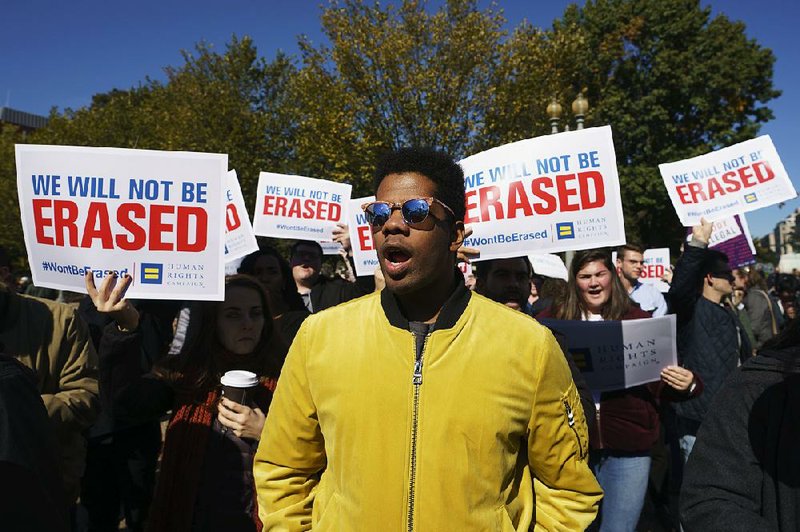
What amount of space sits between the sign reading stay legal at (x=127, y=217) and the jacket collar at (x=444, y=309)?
1.55 m

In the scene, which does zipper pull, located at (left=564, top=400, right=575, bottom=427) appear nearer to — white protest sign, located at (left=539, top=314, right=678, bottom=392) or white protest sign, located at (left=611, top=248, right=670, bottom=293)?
white protest sign, located at (left=539, top=314, right=678, bottom=392)

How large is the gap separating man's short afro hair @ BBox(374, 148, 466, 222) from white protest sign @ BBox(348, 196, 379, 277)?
3.01 metres

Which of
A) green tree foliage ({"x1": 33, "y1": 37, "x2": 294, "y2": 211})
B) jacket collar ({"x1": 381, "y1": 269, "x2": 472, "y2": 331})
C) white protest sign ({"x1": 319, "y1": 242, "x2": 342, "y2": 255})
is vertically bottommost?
jacket collar ({"x1": 381, "y1": 269, "x2": 472, "y2": 331})

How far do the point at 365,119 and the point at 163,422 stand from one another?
1224 cm

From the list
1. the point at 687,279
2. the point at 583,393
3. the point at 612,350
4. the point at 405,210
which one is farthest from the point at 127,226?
the point at 687,279

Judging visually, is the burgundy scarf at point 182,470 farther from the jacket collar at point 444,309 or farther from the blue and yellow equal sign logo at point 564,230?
the blue and yellow equal sign logo at point 564,230

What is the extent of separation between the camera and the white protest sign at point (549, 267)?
7.17 meters

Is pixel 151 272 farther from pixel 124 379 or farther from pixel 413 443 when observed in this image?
pixel 413 443

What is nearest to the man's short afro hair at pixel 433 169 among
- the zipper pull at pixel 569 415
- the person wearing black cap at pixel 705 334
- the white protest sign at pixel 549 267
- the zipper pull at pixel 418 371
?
the zipper pull at pixel 418 371

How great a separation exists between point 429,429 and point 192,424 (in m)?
1.38

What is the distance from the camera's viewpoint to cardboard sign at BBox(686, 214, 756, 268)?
6.09 m

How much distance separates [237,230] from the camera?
4809 mm

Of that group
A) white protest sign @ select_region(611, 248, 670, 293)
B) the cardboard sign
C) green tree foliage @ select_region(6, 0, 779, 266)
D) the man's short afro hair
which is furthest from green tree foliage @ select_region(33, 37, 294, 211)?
the man's short afro hair

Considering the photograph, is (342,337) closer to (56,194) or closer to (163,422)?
(56,194)
